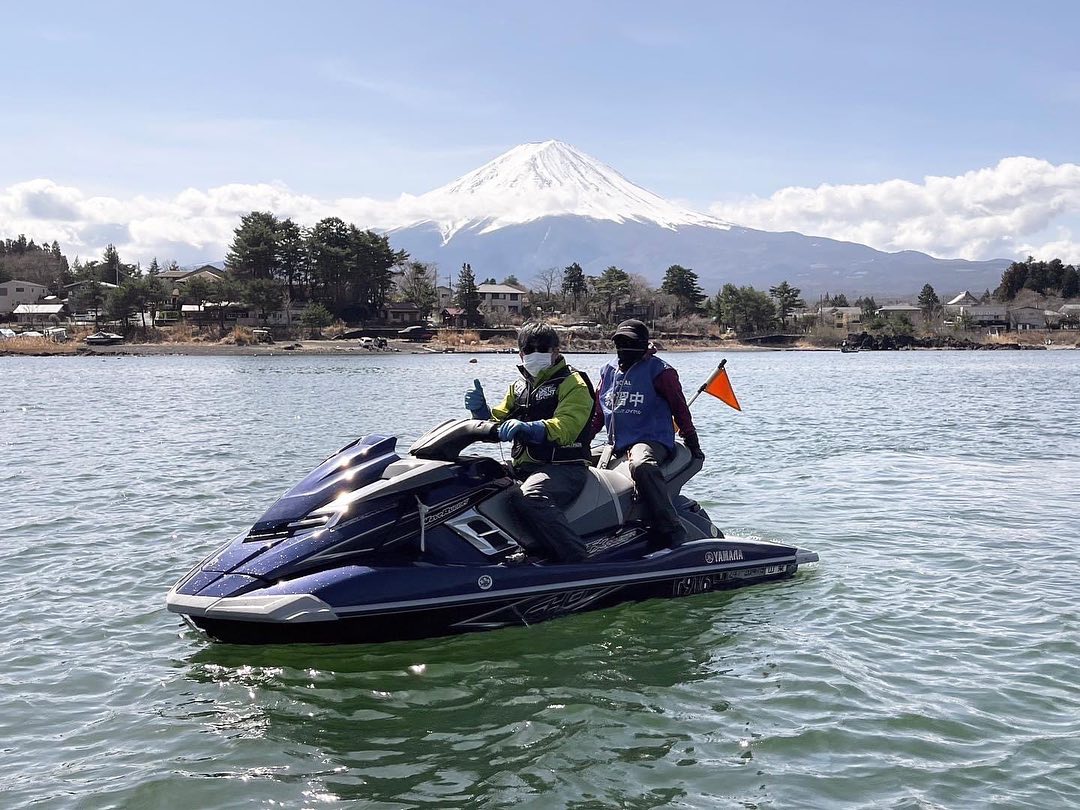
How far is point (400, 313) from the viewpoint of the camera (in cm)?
11056

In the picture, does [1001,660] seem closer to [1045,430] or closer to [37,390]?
[1045,430]

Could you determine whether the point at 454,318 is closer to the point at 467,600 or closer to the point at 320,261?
the point at 320,261

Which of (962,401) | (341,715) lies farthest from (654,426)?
(962,401)

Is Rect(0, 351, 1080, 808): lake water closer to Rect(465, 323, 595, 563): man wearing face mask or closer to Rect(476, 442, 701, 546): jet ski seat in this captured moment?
Rect(476, 442, 701, 546): jet ski seat

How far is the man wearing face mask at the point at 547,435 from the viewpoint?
674 centimetres

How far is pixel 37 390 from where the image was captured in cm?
4172

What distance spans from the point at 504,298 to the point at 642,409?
419 ft

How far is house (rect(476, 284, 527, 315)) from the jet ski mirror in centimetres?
12527

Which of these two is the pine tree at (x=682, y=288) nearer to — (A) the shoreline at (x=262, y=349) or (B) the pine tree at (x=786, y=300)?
(B) the pine tree at (x=786, y=300)

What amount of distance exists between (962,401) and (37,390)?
1548 inches

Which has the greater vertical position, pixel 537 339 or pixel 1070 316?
pixel 1070 316

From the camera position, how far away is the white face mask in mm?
6965

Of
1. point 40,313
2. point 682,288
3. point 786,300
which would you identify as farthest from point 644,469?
point 786,300

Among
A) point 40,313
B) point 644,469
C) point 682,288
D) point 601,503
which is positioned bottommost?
point 601,503
